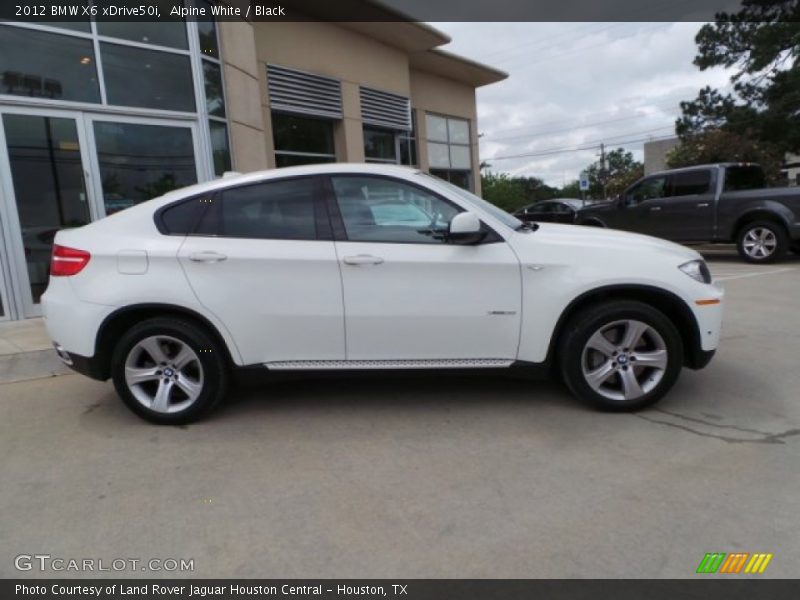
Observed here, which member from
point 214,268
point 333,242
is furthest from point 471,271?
point 214,268

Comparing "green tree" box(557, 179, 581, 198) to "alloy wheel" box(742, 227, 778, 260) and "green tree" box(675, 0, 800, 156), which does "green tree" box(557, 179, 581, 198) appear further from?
"alloy wheel" box(742, 227, 778, 260)

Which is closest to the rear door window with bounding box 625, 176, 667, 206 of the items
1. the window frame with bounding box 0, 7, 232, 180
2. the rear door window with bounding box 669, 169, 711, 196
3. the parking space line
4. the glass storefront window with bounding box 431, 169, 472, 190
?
the rear door window with bounding box 669, 169, 711, 196

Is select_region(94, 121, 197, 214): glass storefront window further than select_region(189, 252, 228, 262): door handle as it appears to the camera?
Yes

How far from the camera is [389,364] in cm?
379

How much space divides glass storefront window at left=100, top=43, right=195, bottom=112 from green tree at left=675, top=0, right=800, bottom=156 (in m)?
25.6

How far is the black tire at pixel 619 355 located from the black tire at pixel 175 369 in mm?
2317

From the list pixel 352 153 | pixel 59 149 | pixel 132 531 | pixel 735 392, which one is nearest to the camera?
pixel 132 531

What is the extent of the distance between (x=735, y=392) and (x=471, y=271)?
7.19 ft

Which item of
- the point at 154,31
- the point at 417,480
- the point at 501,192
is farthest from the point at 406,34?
the point at 501,192

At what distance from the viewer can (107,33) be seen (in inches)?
302

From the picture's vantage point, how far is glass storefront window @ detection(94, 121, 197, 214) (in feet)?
25.7

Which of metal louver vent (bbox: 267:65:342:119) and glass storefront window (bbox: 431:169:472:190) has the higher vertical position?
metal louver vent (bbox: 267:65:342:119)

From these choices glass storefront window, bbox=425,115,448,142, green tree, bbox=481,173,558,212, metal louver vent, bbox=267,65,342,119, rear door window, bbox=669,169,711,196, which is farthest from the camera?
green tree, bbox=481,173,558,212

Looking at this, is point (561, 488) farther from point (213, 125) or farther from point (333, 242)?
point (213, 125)
